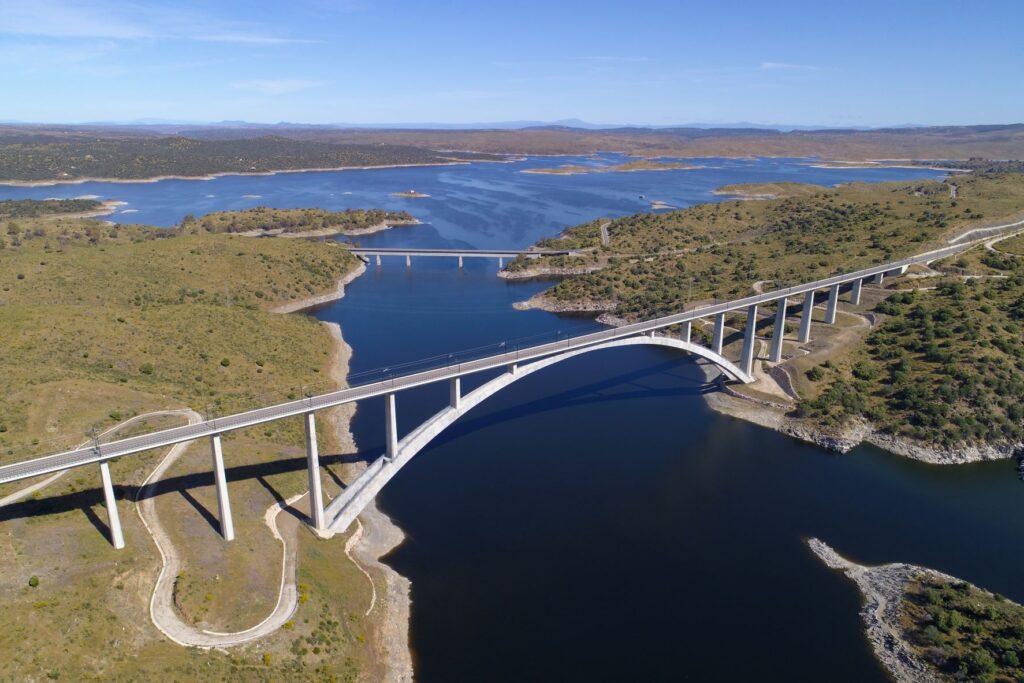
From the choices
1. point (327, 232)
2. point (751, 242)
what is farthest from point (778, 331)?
point (327, 232)

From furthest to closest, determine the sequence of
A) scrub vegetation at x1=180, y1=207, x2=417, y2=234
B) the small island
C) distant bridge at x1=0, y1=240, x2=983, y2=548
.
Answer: scrub vegetation at x1=180, y1=207, x2=417, y2=234
distant bridge at x1=0, y1=240, x2=983, y2=548
the small island

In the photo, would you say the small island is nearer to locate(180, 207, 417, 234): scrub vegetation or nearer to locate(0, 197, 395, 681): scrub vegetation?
locate(0, 197, 395, 681): scrub vegetation

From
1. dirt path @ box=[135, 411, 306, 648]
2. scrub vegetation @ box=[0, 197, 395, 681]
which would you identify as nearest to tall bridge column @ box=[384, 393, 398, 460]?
scrub vegetation @ box=[0, 197, 395, 681]

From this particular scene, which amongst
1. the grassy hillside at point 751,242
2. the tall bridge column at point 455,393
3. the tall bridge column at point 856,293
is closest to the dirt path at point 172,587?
the tall bridge column at point 455,393

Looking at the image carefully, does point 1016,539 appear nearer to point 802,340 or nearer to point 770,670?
point 770,670

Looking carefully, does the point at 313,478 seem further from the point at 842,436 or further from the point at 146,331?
the point at 842,436

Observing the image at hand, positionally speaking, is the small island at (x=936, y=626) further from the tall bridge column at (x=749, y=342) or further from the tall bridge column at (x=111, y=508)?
the tall bridge column at (x=111, y=508)
